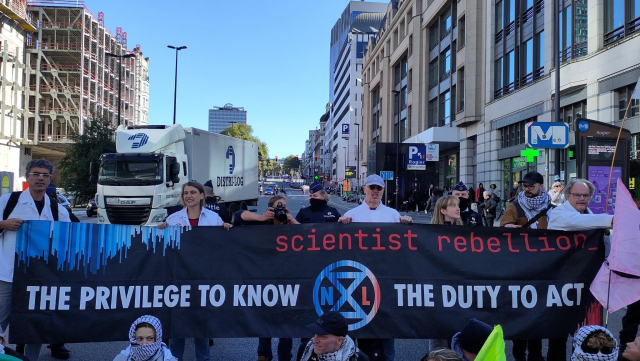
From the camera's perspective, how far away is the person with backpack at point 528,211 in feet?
17.7

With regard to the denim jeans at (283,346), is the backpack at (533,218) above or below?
above

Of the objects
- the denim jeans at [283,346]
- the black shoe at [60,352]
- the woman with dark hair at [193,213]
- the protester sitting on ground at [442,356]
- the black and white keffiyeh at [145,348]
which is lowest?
the black shoe at [60,352]

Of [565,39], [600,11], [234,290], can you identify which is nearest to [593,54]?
[600,11]

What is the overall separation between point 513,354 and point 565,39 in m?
20.2

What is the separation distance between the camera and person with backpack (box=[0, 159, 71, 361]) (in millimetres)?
4727

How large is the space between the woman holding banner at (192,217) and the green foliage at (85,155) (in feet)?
107

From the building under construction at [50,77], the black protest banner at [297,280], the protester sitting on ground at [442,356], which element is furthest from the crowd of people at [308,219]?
the building under construction at [50,77]

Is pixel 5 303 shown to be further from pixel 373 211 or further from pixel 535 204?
pixel 535 204

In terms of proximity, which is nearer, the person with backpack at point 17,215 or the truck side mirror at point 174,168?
the person with backpack at point 17,215

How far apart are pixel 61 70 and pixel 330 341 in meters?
66.6

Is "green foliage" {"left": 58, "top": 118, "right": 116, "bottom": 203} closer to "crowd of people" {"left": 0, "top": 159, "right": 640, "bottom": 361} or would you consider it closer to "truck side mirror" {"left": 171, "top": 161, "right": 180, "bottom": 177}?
Answer: "truck side mirror" {"left": 171, "top": 161, "right": 180, "bottom": 177}

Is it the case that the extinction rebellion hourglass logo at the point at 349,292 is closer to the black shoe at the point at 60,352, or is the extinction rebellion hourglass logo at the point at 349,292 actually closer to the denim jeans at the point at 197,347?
the denim jeans at the point at 197,347

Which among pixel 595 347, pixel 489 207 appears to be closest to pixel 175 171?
pixel 489 207

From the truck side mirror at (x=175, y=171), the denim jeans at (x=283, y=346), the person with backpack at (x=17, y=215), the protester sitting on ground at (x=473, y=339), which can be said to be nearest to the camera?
the protester sitting on ground at (x=473, y=339)
